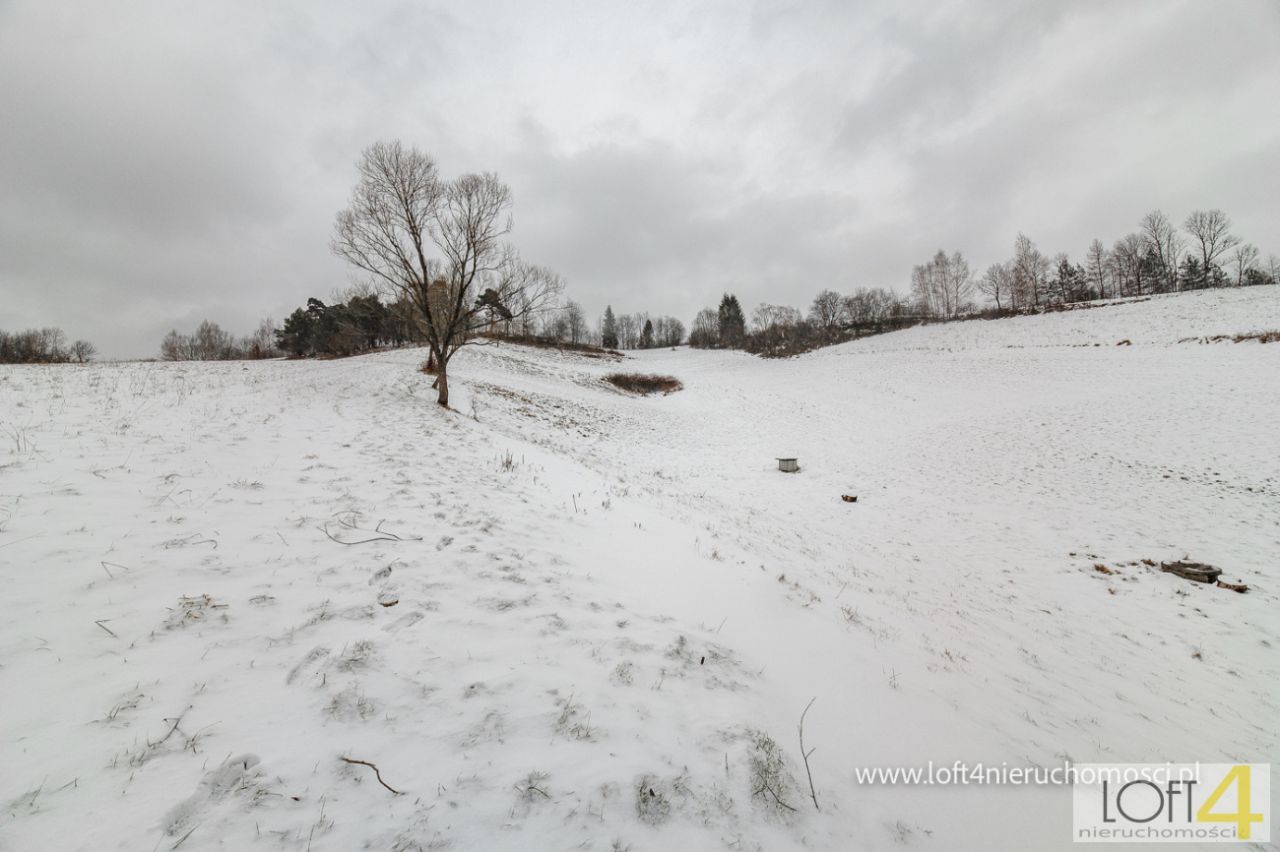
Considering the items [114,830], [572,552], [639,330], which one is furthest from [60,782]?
[639,330]

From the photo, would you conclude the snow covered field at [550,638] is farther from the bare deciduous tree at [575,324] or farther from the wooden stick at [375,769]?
the bare deciduous tree at [575,324]

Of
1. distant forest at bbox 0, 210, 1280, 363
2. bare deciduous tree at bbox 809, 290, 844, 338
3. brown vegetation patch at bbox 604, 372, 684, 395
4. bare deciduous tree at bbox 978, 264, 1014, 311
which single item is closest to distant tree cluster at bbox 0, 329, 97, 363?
distant forest at bbox 0, 210, 1280, 363

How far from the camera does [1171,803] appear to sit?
3.65m

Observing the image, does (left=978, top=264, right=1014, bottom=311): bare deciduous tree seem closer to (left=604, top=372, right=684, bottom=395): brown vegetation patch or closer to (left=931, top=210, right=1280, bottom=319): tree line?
(left=931, top=210, right=1280, bottom=319): tree line

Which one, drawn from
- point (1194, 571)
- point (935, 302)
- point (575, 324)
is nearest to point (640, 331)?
point (575, 324)

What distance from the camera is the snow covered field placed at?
8.46ft

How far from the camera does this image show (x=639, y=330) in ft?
399

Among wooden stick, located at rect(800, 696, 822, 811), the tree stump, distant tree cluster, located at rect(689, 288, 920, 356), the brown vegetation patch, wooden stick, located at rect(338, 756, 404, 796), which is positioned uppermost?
distant tree cluster, located at rect(689, 288, 920, 356)

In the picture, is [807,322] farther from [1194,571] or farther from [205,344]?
[205,344]

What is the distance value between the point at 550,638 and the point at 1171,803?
5.63 meters

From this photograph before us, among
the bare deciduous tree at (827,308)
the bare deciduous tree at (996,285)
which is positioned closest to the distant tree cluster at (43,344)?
the bare deciduous tree at (827,308)

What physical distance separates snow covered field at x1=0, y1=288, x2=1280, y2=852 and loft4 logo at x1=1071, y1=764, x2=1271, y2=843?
0.20 meters

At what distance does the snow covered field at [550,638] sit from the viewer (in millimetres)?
2580

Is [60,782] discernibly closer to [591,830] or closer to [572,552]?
[591,830]
